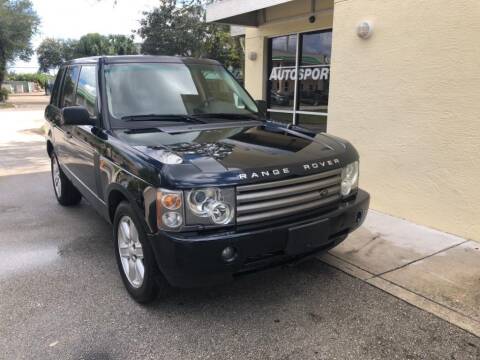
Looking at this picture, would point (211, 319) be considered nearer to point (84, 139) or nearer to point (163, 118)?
point (163, 118)

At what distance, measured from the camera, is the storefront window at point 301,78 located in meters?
7.28

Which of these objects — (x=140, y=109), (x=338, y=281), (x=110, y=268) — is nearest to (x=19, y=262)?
(x=110, y=268)

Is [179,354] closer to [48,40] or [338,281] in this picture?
[338,281]

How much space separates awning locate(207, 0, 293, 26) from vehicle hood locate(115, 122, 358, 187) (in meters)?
3.68

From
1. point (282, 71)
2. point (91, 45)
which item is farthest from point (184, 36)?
point (91, 45)

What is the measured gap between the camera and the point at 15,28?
33031 millimetres

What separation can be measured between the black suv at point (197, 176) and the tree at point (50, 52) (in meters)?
83.9

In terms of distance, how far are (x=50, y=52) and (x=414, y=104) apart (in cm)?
8738

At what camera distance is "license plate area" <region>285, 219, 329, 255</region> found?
9.63 feet

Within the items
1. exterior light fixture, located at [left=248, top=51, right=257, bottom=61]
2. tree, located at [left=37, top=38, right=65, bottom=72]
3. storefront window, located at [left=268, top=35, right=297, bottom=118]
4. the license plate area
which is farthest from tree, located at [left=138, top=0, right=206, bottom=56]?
tree, located at [left=37, top=38, right=65, bottom=72]

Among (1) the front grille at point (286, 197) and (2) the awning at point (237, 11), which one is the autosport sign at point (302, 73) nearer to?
(2) the awning at point (237, 11)

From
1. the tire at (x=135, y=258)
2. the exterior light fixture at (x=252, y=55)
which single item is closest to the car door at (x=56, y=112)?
the tire at (x=135, y=258)

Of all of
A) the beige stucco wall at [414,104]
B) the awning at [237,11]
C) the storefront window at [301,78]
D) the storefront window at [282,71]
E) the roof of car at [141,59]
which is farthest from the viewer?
the storefront window at [282,71]

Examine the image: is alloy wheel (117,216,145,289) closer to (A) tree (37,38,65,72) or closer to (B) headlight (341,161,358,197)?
(B) headlight (341,161,358,197)
